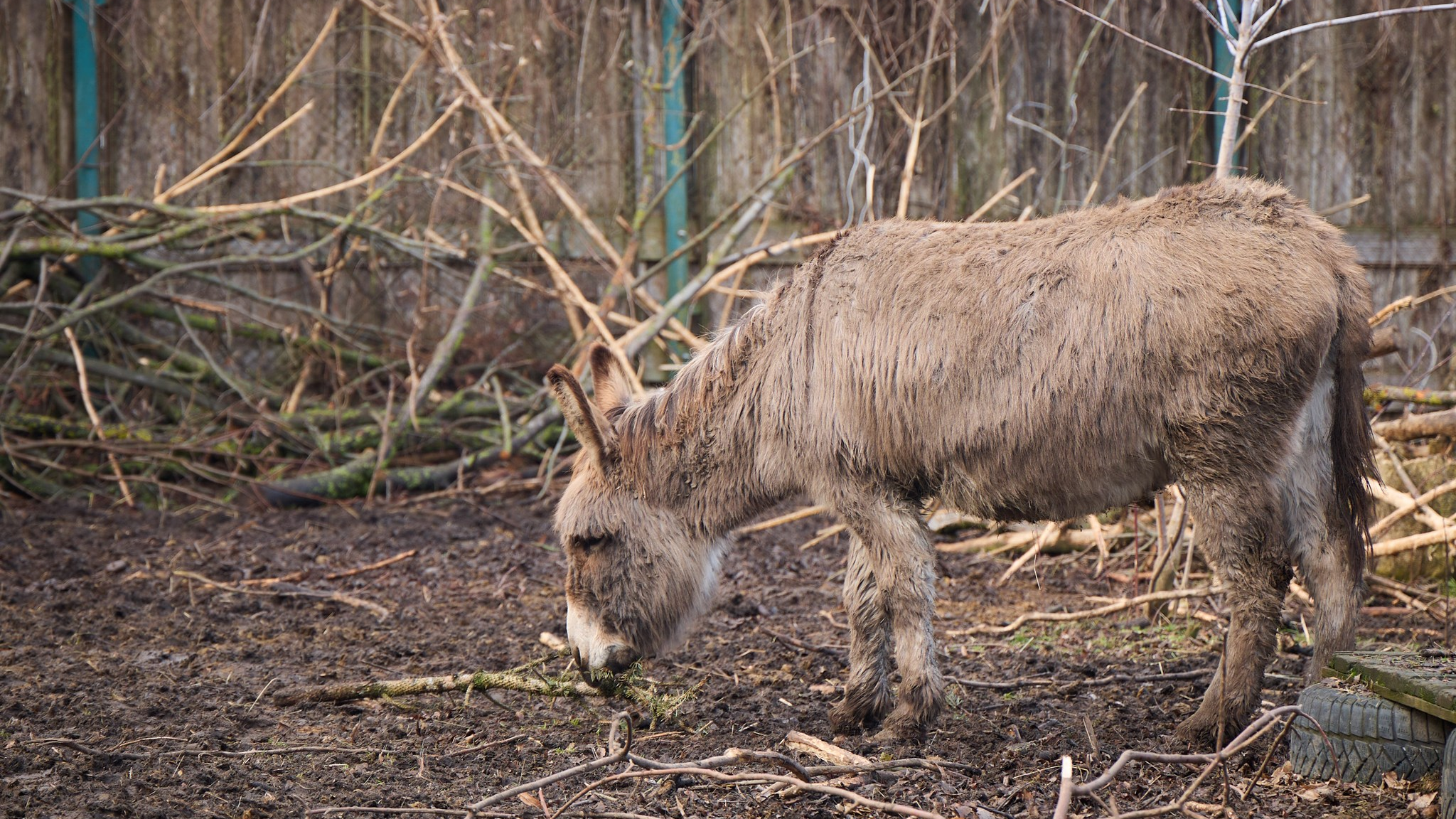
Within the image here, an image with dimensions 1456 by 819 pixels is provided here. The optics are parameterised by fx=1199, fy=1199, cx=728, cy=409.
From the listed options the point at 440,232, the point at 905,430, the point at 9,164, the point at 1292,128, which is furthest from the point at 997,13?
the point at 9,164

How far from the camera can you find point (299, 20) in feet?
26.0

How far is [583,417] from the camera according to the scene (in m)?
3.98

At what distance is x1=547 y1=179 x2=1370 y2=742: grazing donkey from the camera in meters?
3.33

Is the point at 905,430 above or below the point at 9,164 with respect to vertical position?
below

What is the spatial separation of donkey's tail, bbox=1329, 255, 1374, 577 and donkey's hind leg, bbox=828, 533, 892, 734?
4.63 ft

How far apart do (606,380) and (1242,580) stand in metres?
2.23

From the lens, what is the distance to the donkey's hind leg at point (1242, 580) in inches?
132

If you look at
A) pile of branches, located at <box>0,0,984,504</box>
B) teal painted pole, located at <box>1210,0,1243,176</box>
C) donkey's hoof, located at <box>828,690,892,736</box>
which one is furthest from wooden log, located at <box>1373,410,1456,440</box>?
donkey's hoof, located at <box>828,690,892,736</box>

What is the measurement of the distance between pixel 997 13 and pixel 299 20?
451 cm

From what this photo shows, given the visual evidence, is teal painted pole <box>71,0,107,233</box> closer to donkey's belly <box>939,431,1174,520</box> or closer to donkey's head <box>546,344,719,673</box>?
donkey's head <box>546,344,719,673</box>

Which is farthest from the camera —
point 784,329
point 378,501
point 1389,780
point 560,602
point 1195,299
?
point 378,501

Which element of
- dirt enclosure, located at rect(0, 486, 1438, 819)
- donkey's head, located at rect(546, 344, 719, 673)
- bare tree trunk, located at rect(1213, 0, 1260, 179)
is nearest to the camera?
dirt enclosure, located at rect(0, 486, 1438, 819)

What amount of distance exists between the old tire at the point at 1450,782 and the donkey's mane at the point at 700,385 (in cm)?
222

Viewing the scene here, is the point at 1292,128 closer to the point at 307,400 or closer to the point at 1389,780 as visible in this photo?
the point at 1389,780
